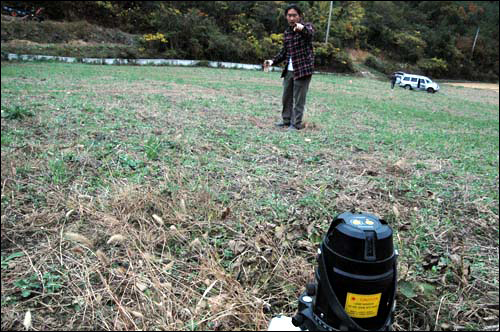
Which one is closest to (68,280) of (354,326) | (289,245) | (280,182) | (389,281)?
(289,245)

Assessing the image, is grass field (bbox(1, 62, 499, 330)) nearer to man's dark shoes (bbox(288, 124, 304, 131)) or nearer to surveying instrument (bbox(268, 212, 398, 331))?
surveying instrument (bbox(268, 212, 398, 331))

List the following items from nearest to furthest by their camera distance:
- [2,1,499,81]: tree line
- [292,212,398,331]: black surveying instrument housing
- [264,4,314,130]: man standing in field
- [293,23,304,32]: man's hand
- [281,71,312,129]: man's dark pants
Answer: [292,212,398,331]: black surveying instrument housing
[293,23,304,32]: man's hand
[264,4,314,130]: man standing in field
[281,71,312,129]: man's dark pants
[2,1,499,81]: tree line

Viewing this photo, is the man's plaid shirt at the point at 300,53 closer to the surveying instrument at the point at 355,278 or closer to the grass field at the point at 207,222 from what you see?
the grass field at the point at 207,222

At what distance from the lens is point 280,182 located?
8.18 feet

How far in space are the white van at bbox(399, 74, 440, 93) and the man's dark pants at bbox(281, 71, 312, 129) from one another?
17245 mm

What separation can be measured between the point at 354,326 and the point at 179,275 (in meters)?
0.78

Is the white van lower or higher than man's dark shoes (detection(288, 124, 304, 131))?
higher

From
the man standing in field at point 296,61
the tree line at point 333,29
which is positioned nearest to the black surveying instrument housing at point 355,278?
the man standing in field at point 296,61

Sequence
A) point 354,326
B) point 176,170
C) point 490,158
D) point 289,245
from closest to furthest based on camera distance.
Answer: point 354,326 → point 289,245 → point 176,170 → point 490,158

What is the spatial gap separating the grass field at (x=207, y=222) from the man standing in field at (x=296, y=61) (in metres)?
0.75

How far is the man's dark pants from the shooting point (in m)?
4.23

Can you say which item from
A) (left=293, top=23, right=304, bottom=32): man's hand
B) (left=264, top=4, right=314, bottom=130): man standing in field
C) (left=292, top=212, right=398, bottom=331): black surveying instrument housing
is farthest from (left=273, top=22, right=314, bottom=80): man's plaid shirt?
(left=292, top=212, right=398, bottom=331): black surveying instrument housing

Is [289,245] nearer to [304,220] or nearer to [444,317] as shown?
[304,220]

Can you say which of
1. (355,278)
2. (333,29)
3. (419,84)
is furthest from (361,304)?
(333,29)
